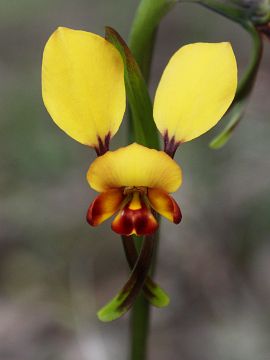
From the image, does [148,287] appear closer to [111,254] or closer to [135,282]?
[135,282]

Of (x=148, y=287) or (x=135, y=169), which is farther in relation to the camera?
(x=148, y=287)

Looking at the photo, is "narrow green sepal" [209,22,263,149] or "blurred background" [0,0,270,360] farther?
"blurred background" [0,0,270,360]

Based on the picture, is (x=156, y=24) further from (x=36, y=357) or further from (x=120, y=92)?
(x=36, y=357)

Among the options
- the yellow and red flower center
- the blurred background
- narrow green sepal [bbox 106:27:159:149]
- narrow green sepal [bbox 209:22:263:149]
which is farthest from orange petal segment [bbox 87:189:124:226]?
the blurred background

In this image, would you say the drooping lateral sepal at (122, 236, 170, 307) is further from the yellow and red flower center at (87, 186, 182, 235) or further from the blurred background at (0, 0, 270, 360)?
the blurred background at (0, 0, 270, 360)

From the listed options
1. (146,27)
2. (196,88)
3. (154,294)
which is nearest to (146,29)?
(146,27)

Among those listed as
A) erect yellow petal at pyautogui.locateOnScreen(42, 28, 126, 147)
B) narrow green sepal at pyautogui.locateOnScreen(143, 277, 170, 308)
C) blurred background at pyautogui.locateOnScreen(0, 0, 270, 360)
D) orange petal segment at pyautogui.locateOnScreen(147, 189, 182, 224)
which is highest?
erect yellow petal at pyautogui.locateOnScreen(42, 28, 126, 147)
